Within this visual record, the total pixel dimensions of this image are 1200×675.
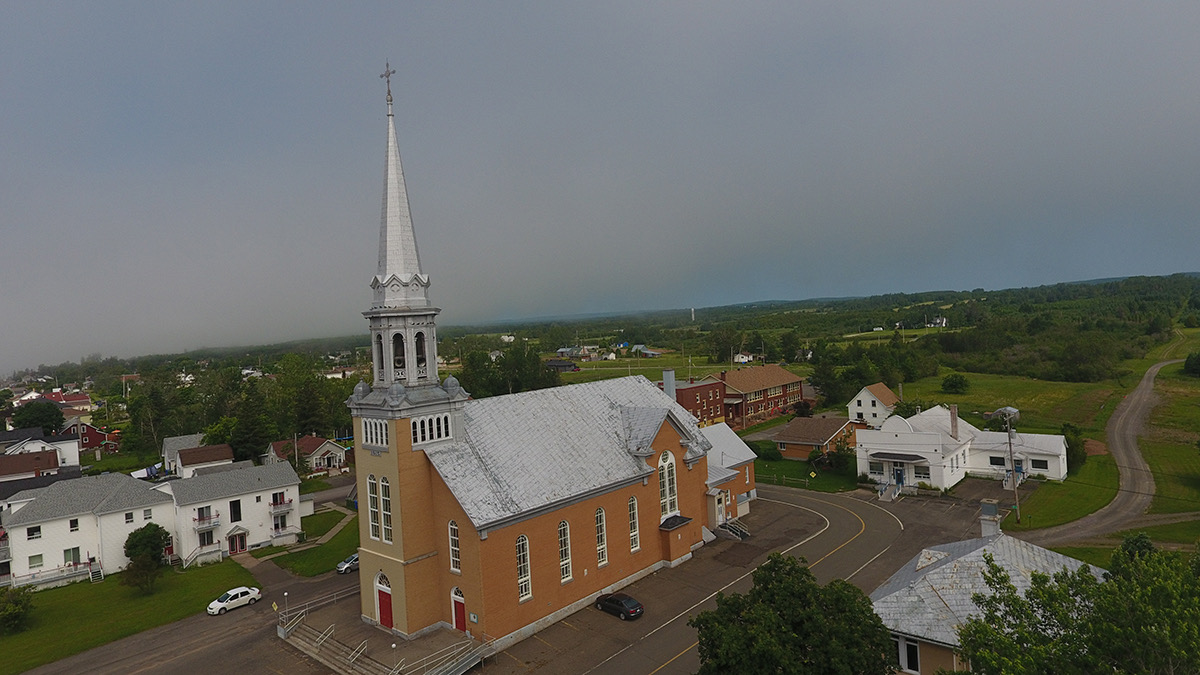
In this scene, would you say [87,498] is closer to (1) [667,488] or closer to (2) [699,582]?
(1) [667,488]

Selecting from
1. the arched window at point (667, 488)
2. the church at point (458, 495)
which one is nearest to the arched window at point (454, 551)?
the church at point (458, 495)

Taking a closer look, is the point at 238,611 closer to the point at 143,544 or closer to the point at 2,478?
the point at 143,544

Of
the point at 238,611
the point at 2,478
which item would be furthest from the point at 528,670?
the point at 2,478

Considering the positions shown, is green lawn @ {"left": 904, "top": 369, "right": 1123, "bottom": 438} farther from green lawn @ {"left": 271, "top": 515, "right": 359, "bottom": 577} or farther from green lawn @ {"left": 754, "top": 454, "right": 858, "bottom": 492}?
green lawn @ {"left": 271, "top": 515, "right": 359, "bottom": 577}

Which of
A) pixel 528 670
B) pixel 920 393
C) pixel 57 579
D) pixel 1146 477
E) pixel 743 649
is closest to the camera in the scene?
pixel 743 649

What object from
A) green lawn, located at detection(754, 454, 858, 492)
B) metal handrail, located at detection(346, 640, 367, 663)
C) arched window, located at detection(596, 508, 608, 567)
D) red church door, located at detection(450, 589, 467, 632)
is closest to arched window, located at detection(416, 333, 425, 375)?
red church door, located at detection(450, 589, 467, 632)

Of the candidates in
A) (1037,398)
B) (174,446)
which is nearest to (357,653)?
(174,446)

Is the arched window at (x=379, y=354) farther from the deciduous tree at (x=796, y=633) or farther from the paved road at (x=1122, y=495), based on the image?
the paved road at (x=1122, y=495)
